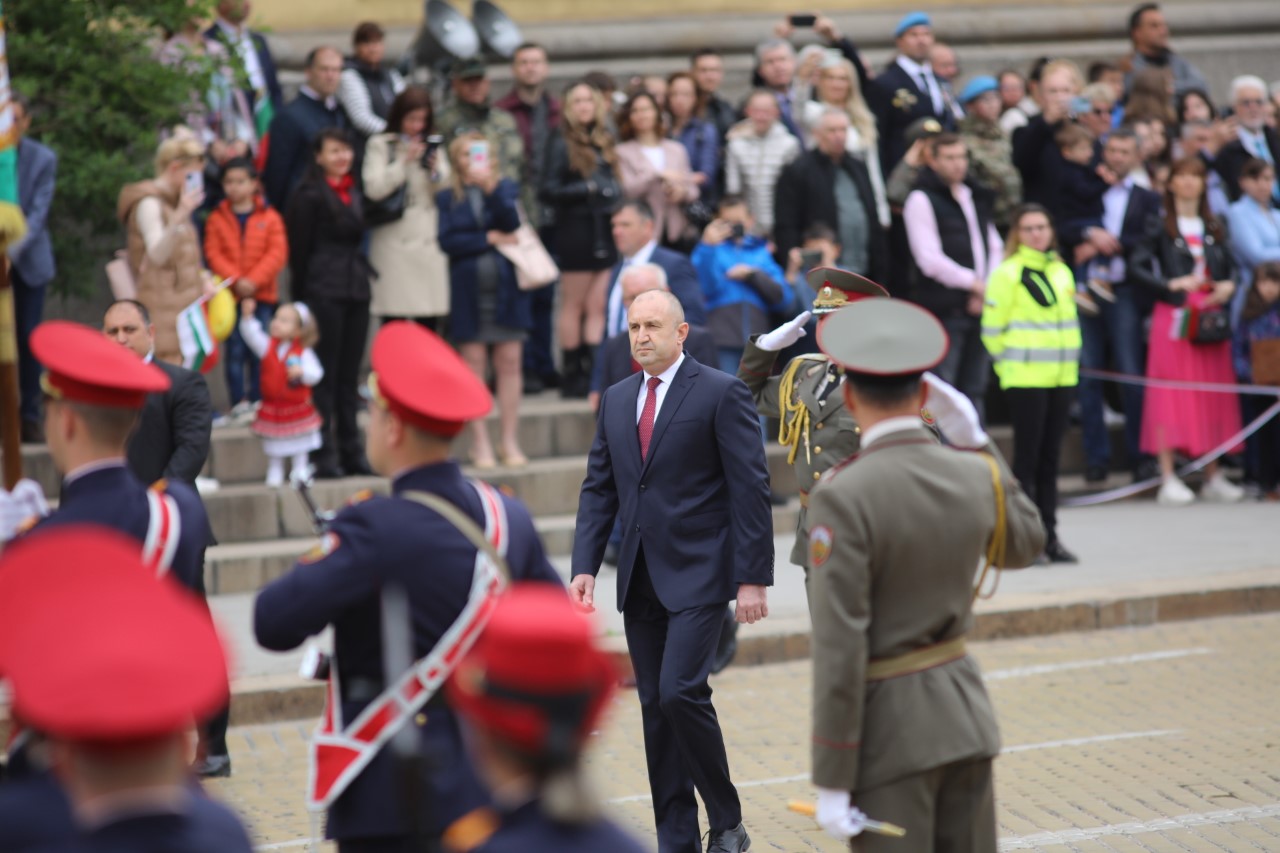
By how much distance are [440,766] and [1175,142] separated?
13147 millimetres

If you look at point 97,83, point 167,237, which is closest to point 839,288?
point 167,237

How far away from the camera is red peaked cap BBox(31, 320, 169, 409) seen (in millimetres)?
4379

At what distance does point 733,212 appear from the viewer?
13453 millimetres

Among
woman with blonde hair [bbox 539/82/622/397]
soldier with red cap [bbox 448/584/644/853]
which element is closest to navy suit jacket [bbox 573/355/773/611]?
soldier with red cap [bbox 448/584/644/853]

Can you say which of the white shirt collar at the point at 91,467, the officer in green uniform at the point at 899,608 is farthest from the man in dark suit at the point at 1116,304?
the white shirt collar at the point at 91,467

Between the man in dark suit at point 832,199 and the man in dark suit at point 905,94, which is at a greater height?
the man in dark suit at point 905,94

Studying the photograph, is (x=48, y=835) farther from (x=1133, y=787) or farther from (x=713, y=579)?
(x=1133, y=787)

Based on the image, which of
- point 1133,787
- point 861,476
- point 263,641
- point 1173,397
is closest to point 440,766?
point 263,641

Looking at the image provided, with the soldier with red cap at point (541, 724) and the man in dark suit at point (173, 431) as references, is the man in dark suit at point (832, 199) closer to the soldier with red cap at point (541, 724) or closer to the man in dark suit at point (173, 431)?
the man in dark suit at point (173, 431)

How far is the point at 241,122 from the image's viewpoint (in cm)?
1414

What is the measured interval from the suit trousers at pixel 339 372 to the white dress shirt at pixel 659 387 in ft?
19.1

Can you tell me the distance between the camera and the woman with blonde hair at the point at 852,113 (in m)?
14.5

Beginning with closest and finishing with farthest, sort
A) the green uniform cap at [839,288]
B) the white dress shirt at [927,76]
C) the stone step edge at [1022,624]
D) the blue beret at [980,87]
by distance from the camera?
the green uniform cap at [839,288]
the stone step edge at [1022,624]
the blue beret at [980,87]
the white dress shirt at [927,76]

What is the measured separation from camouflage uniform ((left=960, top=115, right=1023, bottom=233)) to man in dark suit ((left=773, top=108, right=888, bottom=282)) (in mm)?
865
